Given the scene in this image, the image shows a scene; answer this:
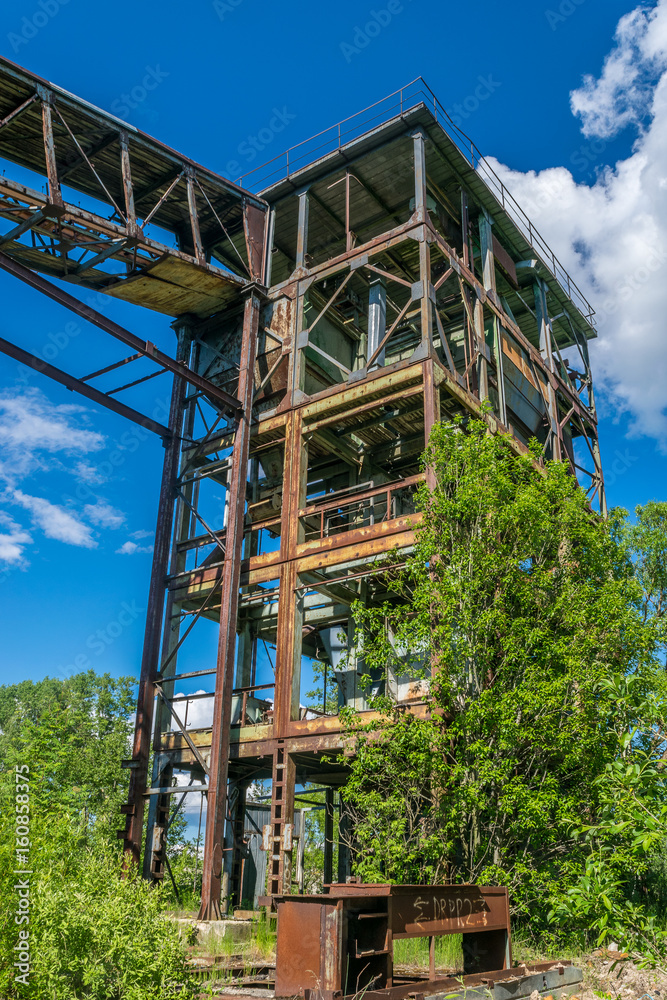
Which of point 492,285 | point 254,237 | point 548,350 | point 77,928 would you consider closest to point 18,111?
point 254,237

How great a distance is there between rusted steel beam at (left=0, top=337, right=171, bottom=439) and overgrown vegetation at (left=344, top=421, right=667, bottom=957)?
891 centimetres

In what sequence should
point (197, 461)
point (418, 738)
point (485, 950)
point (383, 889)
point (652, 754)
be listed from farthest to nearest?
point (197, 461), point (418, 738), point (485, 950), point (383, 889), point (652, 754)

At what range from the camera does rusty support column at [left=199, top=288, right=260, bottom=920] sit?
17581 millimetres

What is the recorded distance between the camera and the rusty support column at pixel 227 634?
17.6m

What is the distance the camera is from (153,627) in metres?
22.1

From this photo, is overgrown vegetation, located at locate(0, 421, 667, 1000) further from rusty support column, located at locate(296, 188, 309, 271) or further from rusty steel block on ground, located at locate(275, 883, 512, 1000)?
rusty support column, located at locate(296, 188, 309, 271)

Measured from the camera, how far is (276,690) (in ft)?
63.5

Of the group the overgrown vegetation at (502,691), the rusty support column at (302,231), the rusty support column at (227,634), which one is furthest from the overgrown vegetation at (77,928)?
the rusty support column at (302,231)

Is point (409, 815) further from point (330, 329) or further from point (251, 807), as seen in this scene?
point (330, 329)

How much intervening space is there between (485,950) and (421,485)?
28.6 ft

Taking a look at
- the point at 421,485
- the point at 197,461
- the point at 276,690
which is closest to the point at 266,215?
the point at 197,461

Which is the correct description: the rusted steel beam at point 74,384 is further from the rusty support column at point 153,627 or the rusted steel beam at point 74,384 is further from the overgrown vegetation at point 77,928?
the overgrown vegetation at point 77,928

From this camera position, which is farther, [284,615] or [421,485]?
[284,615]

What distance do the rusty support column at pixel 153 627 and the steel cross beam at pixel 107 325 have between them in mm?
2641
